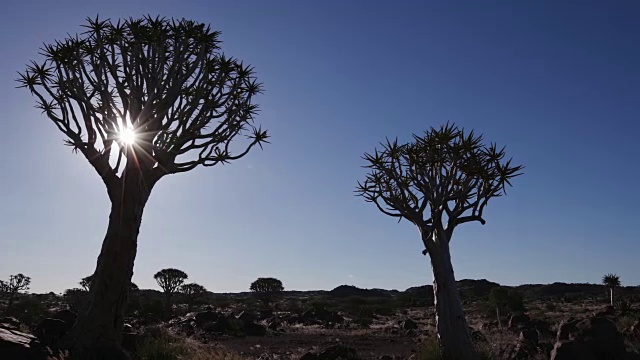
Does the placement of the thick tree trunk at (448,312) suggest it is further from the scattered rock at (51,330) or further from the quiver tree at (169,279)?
the quiver tree at (169,279)

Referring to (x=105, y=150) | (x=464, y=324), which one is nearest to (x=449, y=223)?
(x=464, y=324)

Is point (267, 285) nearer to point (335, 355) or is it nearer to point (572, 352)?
point (335, 355)

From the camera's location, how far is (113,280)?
8719mm

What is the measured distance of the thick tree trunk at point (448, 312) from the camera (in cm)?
1035

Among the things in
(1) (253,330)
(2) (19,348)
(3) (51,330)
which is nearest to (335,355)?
(3) (51,330)

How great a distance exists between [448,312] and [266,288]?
3847cm

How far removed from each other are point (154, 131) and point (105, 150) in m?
1.02

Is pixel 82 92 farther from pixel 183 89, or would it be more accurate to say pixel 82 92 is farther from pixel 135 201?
pixel 135 201

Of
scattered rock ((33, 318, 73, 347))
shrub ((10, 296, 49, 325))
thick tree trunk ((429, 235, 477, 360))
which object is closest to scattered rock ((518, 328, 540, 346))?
thick tree trunk ((429, 235, 477, 360))

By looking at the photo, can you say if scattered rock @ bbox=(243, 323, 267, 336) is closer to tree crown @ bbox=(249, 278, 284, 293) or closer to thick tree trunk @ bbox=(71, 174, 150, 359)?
thick tree trunk @ bbox=(71, 174, 150, 359)

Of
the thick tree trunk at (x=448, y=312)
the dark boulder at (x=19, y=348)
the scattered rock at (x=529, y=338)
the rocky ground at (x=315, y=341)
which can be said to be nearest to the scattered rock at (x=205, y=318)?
the rocky ground at (x=315, y=341)

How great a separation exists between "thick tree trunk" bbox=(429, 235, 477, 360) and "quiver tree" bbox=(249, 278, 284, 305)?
37.9m

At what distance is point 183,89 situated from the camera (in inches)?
434

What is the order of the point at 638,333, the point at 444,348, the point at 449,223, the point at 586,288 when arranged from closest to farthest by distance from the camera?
the point at 444,348 → the point at 449,223 → the point at 638,333 → the point at 586,288
